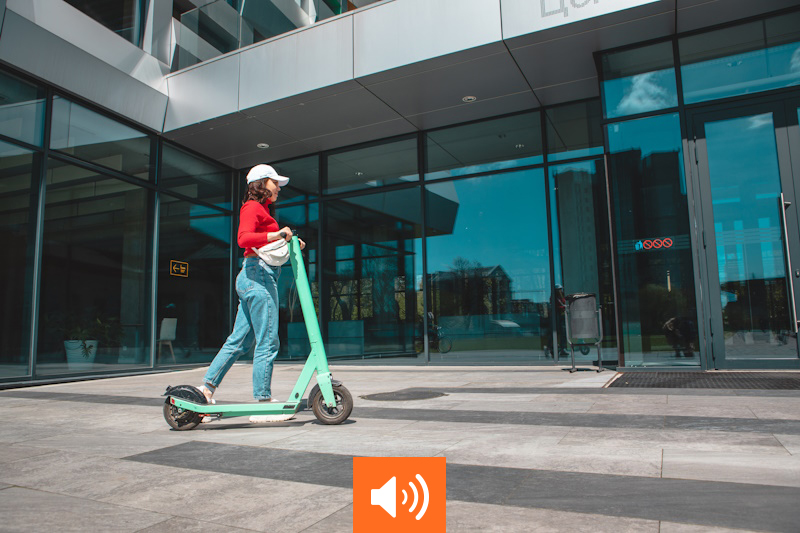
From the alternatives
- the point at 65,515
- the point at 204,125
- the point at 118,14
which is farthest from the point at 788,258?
the point at 118,14

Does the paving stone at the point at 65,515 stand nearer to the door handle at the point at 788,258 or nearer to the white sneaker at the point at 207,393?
the white sneaker at the point at 207,393

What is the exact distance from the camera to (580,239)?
9.39 meters

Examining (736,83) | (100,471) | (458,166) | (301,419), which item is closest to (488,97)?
(458,166)

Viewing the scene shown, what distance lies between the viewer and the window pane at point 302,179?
12188 millimetres

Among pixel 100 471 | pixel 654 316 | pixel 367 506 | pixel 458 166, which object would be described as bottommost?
pixel 100 471

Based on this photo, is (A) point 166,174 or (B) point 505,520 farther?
(A) point 166,174

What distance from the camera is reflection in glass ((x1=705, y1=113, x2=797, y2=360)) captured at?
277 inches

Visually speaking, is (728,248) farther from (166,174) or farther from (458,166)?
(166,174)

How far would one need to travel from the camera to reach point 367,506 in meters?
1.28

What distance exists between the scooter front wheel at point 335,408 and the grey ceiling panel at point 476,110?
283 inches

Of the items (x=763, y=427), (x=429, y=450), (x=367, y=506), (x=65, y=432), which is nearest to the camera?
(x=367, y=506)

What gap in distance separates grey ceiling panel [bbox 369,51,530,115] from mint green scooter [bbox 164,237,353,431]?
5625 millimetres

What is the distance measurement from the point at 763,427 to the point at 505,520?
233 centimetres

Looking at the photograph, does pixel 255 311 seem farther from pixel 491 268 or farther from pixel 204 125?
pixel 204 125
